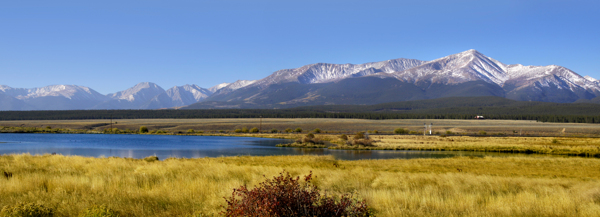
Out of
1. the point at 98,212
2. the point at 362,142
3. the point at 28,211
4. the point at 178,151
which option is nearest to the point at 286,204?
the point at 98,212

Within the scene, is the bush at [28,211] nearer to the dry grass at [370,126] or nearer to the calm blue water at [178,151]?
the calm blue water at [178,151]

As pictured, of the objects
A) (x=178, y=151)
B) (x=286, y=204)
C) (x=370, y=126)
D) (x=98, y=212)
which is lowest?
(x=178, y=151)

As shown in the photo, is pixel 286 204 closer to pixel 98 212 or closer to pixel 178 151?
pixel 98 212

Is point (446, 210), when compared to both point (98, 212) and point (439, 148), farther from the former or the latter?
point (439, 148)

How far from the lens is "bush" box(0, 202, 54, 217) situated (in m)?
6.60

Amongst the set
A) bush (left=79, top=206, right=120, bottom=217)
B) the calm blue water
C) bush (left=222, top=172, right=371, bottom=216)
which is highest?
bush (left=222, top=172, right=371, bottom=216)

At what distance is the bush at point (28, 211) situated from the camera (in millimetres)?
6602

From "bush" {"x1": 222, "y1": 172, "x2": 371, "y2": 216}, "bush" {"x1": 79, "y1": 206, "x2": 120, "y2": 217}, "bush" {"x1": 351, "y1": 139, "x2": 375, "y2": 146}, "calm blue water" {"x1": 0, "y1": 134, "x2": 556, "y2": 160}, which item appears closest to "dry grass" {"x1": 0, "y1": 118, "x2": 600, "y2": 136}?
"bush" {"x1": 351, "y1": 139, "x2": 375, "y2": 146}

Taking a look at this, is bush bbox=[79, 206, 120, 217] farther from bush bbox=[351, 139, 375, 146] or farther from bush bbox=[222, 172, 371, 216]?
bush bbox=[351, 139, 375, 146]

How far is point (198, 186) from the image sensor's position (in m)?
10.2

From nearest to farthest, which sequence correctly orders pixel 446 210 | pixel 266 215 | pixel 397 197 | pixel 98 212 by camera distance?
pixel 266 215 → pixel 98 212 → pixel 446 210 → pixel 397 197

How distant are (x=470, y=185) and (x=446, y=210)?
264 inches

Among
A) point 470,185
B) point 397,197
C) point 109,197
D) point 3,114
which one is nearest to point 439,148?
point 470,185

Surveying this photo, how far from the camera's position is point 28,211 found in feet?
21.9
